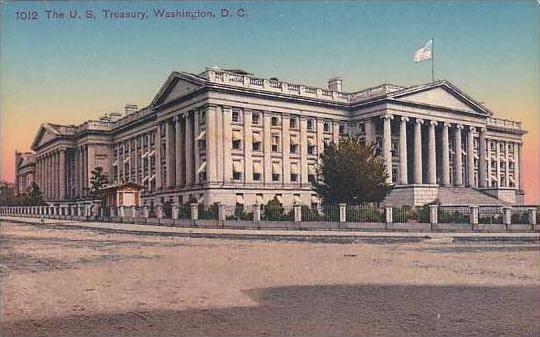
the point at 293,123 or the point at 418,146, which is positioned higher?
the point at 293,123

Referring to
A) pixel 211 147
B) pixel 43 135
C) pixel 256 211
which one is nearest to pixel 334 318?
pixel 43 135

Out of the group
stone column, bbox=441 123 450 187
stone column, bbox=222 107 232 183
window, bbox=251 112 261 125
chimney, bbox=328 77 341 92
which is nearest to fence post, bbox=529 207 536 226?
stone column, bbox=441 123 450 187

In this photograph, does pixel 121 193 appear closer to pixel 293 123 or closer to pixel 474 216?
pixel 293 123

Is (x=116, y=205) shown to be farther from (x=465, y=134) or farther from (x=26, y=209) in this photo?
(x=465, y=134)

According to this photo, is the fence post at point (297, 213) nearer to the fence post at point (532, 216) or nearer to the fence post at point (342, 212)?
the fence post at point (342, 212)

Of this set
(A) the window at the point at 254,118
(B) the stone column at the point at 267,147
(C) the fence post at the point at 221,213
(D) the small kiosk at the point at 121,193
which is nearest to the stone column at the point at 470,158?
(B) the stone column at the point at 267,147

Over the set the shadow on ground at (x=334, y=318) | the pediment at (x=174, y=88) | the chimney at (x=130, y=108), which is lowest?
the shadow on ground at (x=334, y=318)
